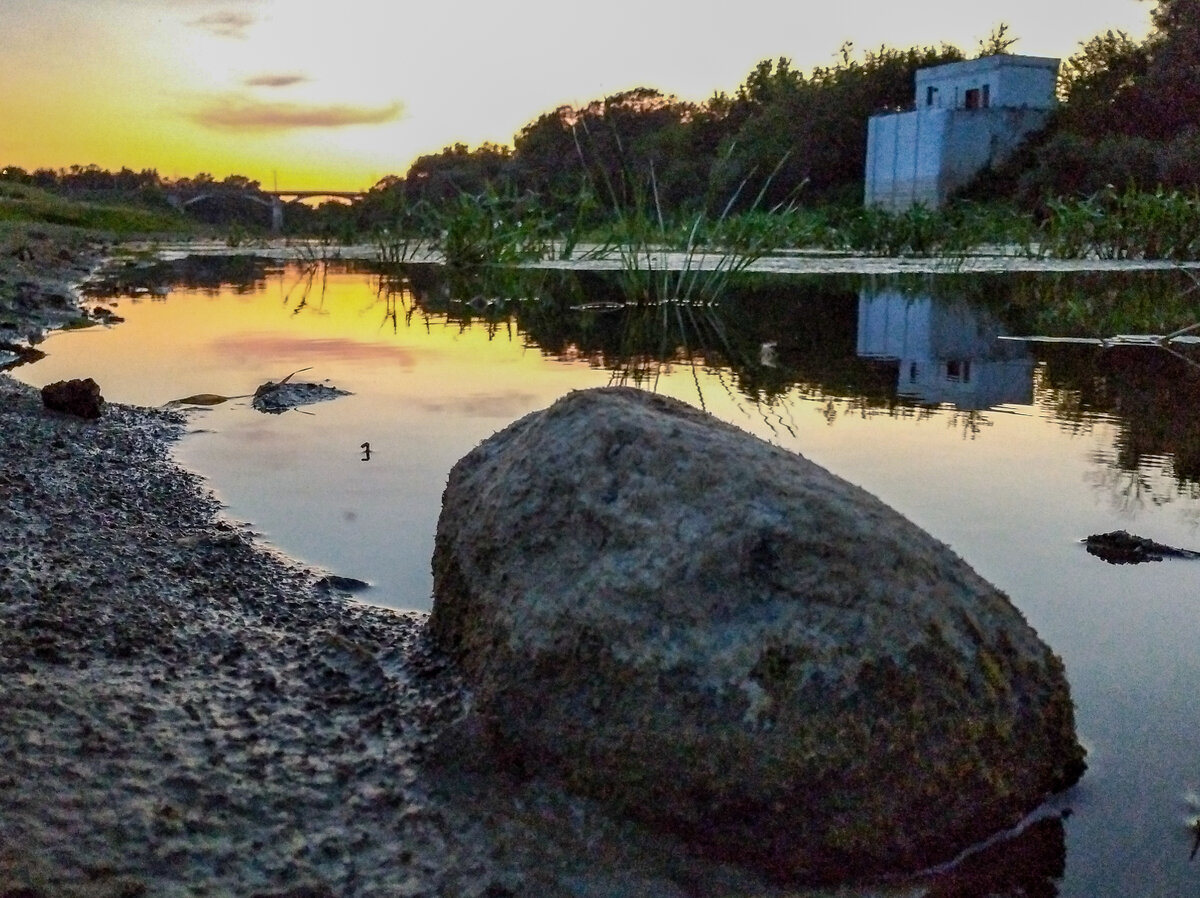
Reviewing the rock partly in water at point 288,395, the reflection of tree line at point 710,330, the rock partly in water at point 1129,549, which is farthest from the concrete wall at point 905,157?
the rock partly in water at point 1129,549

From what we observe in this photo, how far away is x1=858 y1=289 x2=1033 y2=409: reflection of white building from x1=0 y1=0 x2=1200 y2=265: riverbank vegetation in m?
1.14

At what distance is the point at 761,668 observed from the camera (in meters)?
1.31

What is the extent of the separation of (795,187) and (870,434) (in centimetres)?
2441

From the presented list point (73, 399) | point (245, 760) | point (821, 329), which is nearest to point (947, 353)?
point (821, 329)

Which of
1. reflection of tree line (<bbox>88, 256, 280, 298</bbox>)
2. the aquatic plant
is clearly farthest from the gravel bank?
the aquatic plant

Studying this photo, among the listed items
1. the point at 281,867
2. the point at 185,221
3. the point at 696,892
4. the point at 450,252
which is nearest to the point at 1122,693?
the point at 696,892

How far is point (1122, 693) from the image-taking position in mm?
1704

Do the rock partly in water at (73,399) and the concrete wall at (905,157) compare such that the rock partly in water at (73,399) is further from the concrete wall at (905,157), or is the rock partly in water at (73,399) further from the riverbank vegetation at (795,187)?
the concrete wall at (905,157)

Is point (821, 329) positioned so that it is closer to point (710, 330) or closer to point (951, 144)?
point (710, 330)

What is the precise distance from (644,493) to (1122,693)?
0.85m

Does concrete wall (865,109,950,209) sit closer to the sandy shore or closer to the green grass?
the green grass

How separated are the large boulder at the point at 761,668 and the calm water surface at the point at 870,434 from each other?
0.17 meters

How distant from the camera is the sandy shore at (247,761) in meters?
1.21

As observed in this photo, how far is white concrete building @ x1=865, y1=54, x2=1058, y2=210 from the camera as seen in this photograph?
1438 inches
